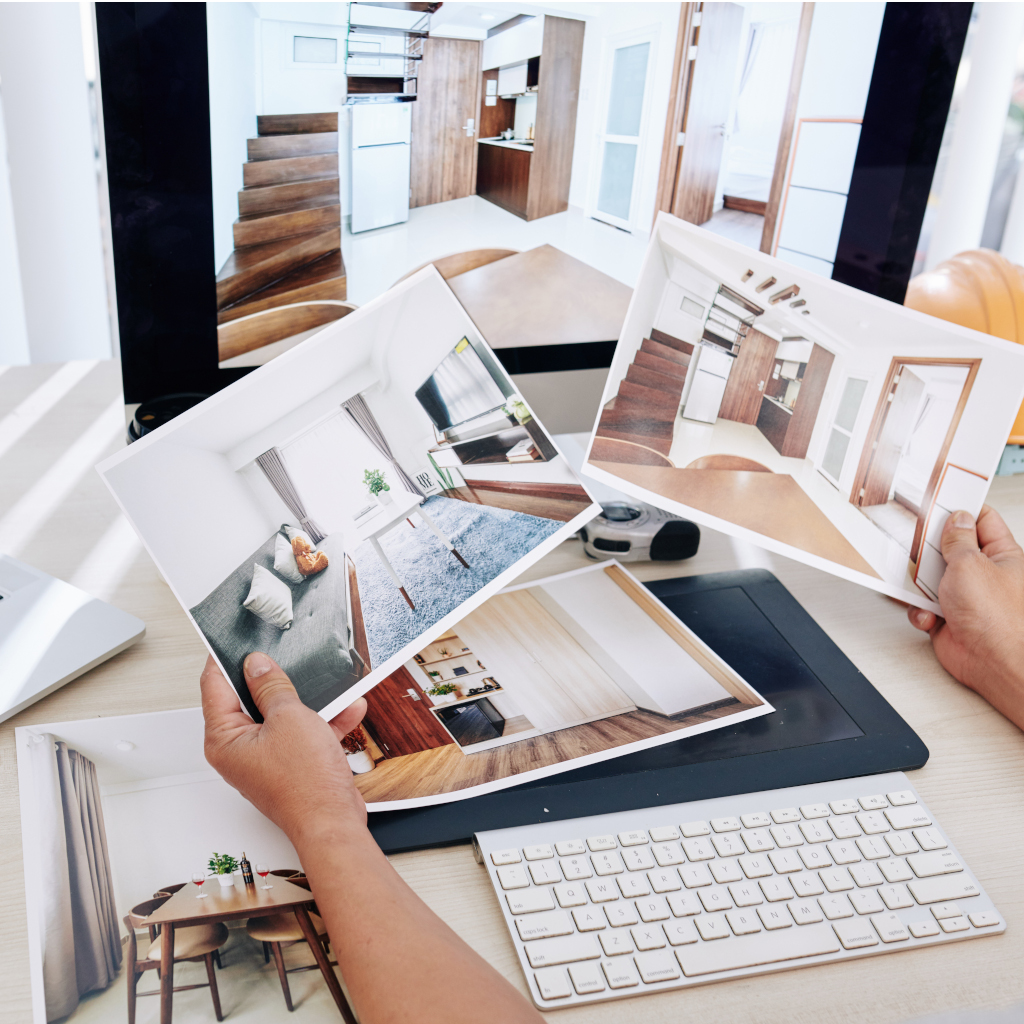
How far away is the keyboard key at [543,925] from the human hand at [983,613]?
0.40 m

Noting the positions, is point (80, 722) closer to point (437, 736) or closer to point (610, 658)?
point (437, 736)

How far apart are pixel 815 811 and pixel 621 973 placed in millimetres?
176

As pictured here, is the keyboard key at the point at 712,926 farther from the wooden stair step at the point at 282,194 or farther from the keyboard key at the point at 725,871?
the wooden stair step at the point at 282,194

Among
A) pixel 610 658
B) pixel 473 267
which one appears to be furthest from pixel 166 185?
pixel 610 658

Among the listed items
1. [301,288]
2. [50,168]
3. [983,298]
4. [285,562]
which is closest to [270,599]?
[285,562]

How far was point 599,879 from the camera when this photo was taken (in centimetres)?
43

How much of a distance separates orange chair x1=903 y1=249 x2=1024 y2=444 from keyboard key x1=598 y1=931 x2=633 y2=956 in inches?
33.3

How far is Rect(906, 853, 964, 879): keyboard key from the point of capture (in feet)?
1.48

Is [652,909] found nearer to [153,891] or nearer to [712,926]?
[712,926]

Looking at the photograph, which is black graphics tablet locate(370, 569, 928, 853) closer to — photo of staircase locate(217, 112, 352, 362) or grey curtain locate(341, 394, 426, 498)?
grey curtain locate(341, 394, 426, 498)

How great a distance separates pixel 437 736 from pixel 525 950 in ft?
0.53

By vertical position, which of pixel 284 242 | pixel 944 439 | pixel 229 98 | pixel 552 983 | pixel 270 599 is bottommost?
pixel 552 983

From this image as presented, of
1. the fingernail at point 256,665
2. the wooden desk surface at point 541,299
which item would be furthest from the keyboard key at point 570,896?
the wooden desk surface at point 541,299

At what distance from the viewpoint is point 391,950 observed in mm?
355
